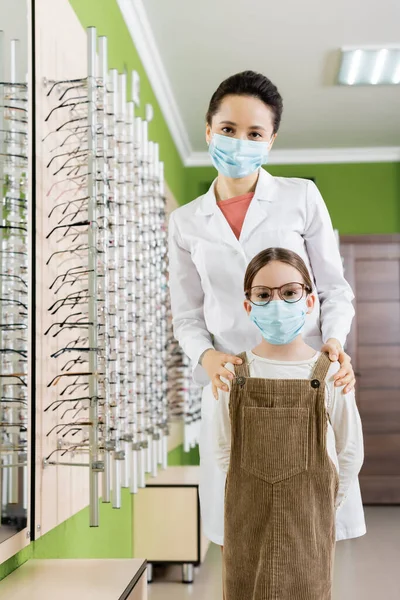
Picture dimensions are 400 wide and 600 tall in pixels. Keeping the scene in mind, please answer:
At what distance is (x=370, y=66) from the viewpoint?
16.6ft

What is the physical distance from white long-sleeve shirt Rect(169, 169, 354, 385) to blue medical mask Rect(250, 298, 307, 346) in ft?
0.30

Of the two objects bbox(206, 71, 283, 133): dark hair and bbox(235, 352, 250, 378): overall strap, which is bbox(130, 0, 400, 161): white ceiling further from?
bbox(235, 352, 250, 378): overall strap

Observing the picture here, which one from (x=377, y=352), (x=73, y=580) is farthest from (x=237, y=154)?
(x=377, y=352)

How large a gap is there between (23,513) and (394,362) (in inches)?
200

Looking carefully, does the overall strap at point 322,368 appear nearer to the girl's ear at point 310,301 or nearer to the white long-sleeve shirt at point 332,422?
the white long-sleeve shirt at point 332,422

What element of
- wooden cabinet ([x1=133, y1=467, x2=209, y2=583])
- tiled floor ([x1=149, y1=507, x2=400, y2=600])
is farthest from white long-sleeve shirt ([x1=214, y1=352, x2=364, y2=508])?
wooden cabinet ([x1=133, y1=467, x2=209, y2=583])

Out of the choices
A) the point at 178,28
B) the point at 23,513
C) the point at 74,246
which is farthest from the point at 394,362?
the point at 23,513

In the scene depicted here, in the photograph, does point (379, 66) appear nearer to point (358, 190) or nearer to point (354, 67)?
point (354, 67)

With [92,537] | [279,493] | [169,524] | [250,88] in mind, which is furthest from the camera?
[169,524]

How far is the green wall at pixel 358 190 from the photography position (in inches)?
284

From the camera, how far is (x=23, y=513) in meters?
2.23

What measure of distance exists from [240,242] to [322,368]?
1.15 feet

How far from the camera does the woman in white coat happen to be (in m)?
1.75

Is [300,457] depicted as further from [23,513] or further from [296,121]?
[296,121]
